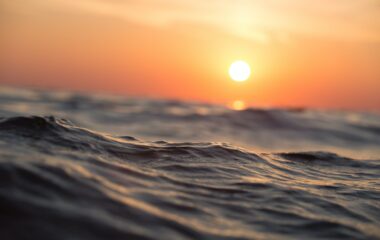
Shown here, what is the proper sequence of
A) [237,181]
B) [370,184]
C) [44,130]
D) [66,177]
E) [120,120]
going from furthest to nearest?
[120,120], [370,184], [44,130], [237,181], [66,177]

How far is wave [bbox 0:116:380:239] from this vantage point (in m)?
2.69

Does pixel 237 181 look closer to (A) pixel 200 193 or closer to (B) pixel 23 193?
(A) pixel 200 193

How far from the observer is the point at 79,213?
2709 millimetres

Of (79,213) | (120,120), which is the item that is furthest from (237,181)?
(120,120)

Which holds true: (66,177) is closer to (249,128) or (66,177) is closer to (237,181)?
(237,181)

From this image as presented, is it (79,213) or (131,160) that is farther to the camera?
(131,160)

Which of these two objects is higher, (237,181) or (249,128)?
(249,128)

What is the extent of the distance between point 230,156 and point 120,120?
1465 centimetres

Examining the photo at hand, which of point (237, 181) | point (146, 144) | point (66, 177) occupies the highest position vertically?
point (146, 144)

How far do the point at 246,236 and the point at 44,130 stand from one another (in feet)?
10.2

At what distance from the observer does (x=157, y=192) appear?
11.7ft

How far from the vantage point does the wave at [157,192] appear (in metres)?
2.69

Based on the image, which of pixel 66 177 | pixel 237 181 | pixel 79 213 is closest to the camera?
pixel 79 213

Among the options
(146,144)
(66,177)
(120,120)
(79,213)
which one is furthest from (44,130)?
(120,120)
